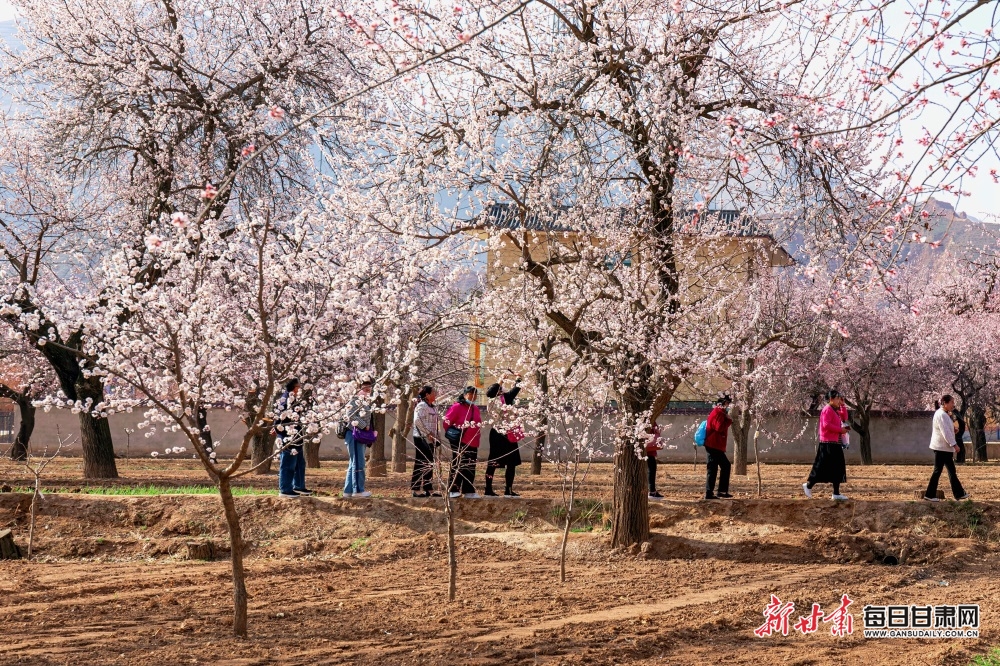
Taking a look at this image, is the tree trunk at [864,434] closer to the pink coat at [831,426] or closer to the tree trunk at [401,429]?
the tree trunk at [401,429]

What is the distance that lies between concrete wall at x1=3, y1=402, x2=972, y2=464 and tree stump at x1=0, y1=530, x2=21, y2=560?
64.7 feet

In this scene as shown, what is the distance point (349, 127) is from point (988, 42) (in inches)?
353

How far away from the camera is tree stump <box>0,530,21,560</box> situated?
499 inches

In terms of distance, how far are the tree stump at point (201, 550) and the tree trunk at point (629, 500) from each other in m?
5.11

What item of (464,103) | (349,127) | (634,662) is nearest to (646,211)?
(464,103)

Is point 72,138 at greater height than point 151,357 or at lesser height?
greater

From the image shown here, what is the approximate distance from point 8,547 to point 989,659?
11.3m

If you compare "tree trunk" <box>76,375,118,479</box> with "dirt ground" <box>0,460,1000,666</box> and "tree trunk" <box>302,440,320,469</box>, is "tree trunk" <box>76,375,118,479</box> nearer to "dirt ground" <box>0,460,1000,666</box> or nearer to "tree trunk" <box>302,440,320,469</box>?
"dirt ground" <box>0,460,1000,666</box>

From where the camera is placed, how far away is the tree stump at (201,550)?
12.6 metres

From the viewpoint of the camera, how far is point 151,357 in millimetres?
9203

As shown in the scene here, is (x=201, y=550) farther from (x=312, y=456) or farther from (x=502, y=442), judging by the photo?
(x=312, y=456)

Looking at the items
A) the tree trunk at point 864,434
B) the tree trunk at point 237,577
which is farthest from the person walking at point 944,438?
the tree trunk at point 864,434

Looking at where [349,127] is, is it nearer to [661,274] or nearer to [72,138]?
[661,274]

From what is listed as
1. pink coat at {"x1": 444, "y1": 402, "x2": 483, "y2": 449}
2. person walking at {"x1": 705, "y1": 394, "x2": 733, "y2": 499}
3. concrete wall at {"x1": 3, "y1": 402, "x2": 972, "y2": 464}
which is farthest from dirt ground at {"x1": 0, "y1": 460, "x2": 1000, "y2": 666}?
concrete wall at {"x1": 3, "y1": 402, "x2": 972, "y2": 464}
